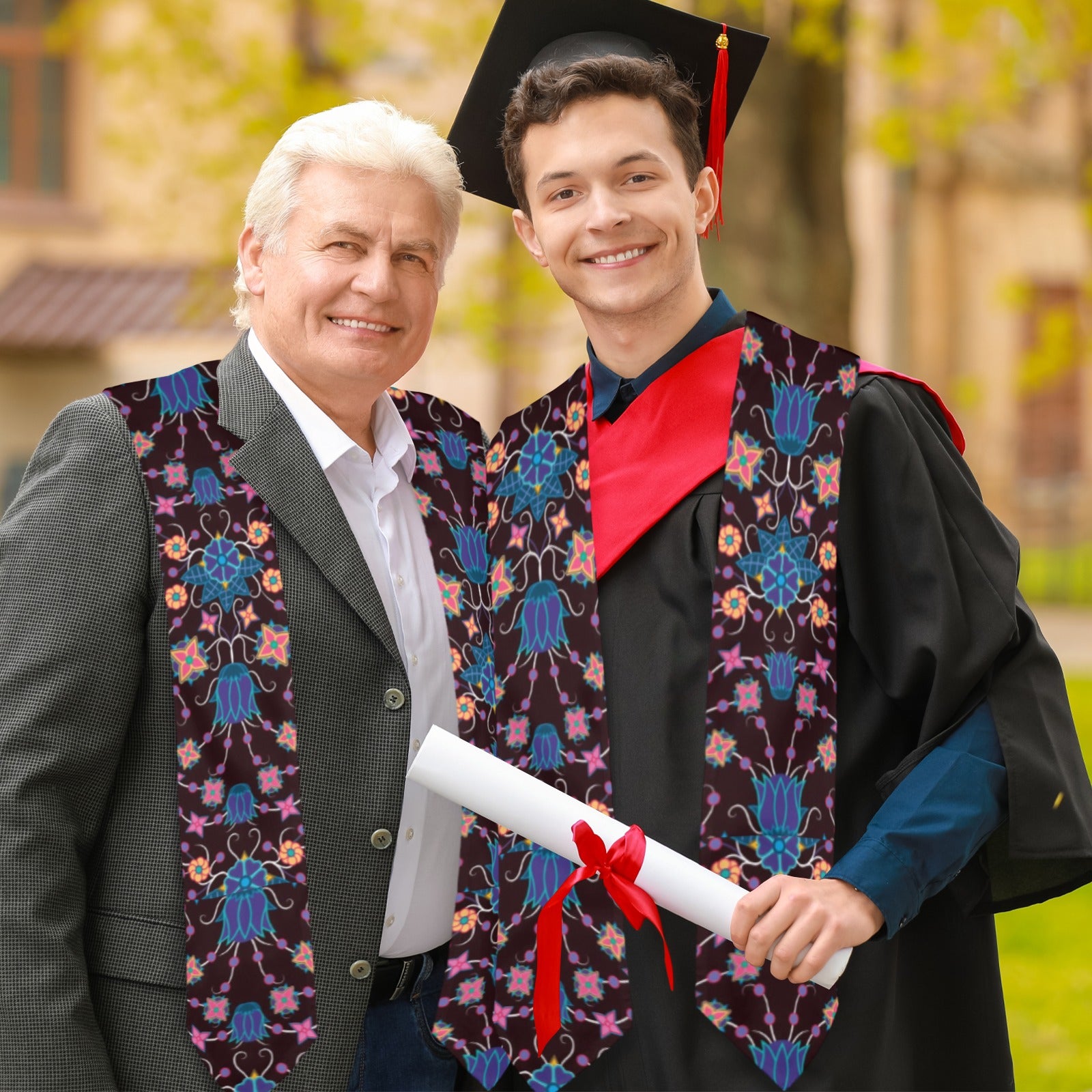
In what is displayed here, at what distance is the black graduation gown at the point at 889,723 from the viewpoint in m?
2.16

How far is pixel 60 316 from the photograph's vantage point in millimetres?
11062

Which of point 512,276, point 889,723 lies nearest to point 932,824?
point 889,723

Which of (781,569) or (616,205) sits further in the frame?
(616,205)

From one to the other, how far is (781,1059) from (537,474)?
3.38 feet

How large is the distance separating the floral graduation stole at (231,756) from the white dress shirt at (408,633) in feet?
0.50

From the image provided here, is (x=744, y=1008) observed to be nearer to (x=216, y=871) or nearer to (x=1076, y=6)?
(x=216, y=871)

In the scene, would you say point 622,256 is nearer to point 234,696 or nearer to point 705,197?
point 705,197

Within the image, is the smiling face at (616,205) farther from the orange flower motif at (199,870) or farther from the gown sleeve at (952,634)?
the orange flower motif at (199,870)

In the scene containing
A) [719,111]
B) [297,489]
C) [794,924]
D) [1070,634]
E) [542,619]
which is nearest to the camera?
[794,924]

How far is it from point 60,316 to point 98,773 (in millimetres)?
9794

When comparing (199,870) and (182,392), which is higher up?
(182,392)

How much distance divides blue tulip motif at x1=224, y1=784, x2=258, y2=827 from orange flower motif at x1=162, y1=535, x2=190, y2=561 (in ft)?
1.16

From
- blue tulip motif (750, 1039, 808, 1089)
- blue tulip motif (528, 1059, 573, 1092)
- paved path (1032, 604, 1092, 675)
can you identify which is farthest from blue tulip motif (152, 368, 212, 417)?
paved path (1032, 604, 1092, 675)

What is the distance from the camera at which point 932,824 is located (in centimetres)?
210
